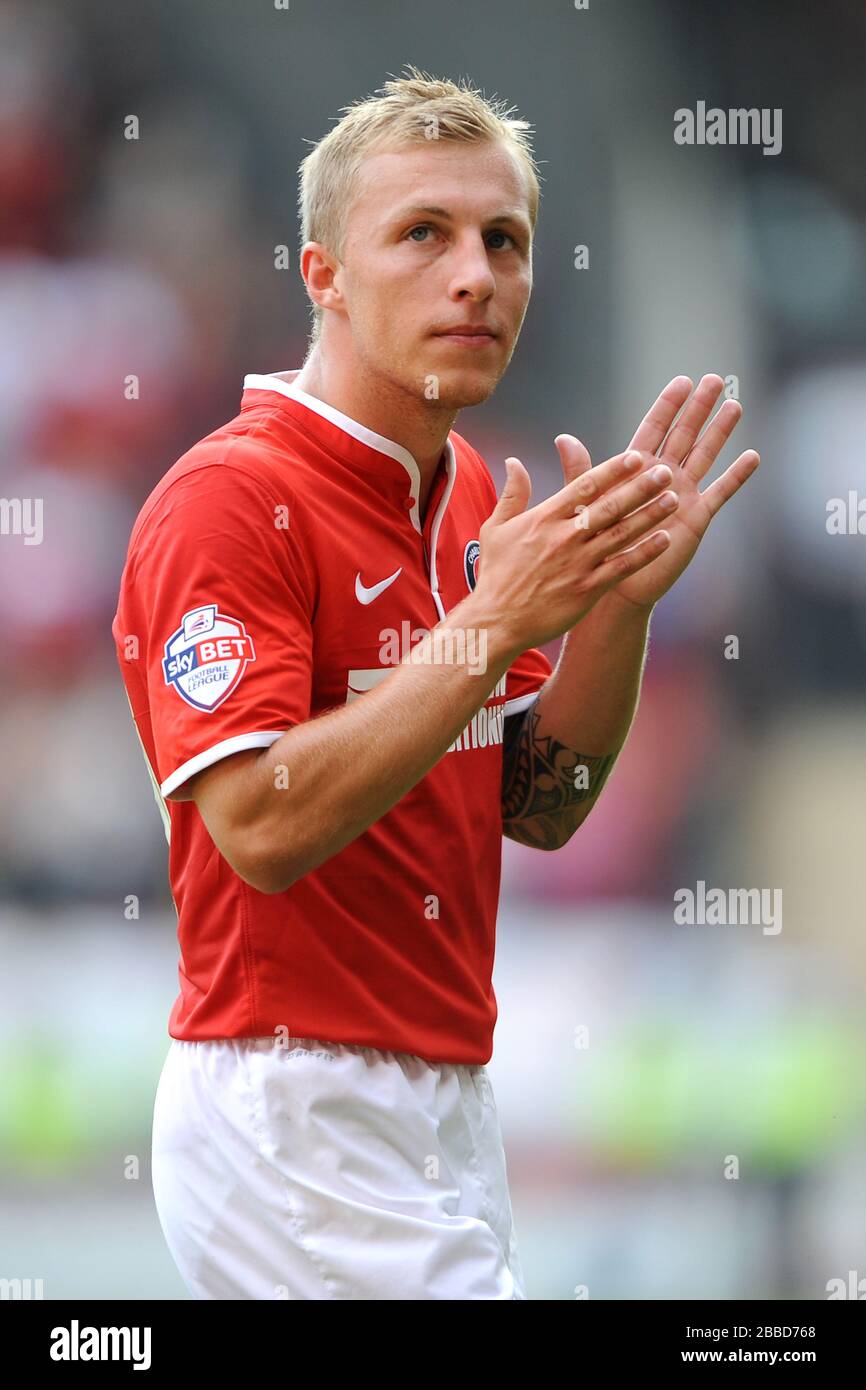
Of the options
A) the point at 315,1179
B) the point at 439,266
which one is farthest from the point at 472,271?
the point at 315,1179

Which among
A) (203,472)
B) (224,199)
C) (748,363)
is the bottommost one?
(203,472)

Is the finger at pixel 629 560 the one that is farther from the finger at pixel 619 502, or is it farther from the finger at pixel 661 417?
the finger at pixel 661 417

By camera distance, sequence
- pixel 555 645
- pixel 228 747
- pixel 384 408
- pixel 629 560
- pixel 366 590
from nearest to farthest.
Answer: pixel 228 747, pixel 629 560, pixel 366 590, pixel 384 408, pixel 555 645

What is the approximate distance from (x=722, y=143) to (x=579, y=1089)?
6.62 ft

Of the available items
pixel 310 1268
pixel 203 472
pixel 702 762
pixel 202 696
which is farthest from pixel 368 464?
pixel 702 762

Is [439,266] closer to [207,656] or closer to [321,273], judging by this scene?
[321,273]

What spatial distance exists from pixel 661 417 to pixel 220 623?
607 mm

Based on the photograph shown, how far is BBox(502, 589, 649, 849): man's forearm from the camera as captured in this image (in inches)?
75.0

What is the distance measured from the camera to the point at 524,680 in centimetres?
204

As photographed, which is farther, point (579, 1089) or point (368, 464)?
point (579, 1089)

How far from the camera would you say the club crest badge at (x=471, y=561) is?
1.88 m

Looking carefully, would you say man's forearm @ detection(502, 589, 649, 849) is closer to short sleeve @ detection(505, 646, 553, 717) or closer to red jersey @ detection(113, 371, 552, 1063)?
short sleeve @ detection(505, 646, 553, 717)
